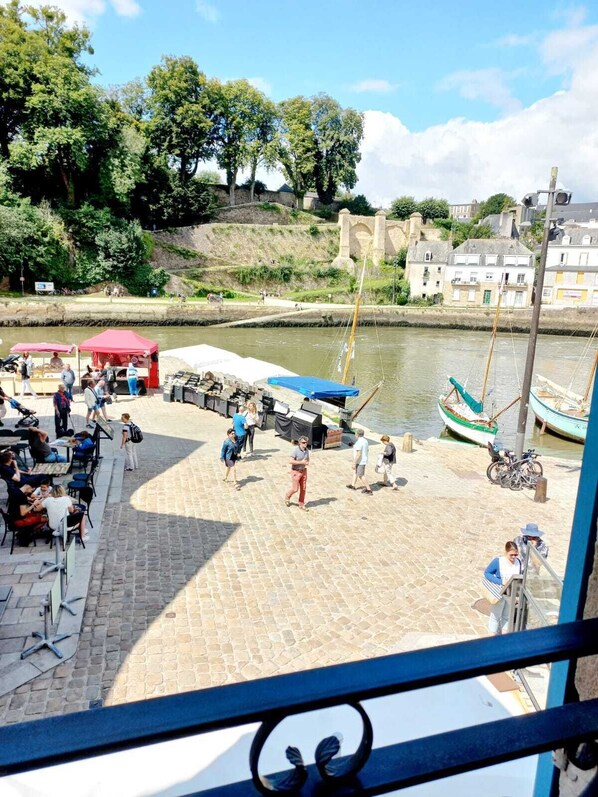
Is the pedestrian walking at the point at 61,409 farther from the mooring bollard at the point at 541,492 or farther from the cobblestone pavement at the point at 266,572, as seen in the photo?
the mooring bollard at the point at 541,492

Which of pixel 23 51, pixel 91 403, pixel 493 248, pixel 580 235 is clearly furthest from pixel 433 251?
pixel 91 403

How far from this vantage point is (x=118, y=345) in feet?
65.6

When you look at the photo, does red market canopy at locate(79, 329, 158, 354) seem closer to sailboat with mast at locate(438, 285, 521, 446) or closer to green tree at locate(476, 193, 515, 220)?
sailboat with mast at locate(438, 285, 521, 446)

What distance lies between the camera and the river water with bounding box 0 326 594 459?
25.2 m

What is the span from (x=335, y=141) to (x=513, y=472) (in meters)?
73.0

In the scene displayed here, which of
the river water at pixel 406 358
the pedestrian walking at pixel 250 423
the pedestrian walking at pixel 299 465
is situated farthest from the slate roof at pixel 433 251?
the pedestrian walking at pixel 299 465

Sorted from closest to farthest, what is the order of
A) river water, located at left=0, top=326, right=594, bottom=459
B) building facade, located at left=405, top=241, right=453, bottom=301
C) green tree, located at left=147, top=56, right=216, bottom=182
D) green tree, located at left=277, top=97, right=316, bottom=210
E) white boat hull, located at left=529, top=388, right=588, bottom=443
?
1. white boat hull, located at left=529, top=388, right=588, bottom=443
2. river water, located at left=0, top=326, right=594, bottom=459
3. green tree, located at left=147, top=56, right=216, bottom=182
4. building facade, located at left=405, top=241, right=453, bottom=301
5. green tree, located at left=277, top=97, right=316, bottom=210

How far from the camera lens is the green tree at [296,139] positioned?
74938mm

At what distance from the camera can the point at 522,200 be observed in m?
13.8

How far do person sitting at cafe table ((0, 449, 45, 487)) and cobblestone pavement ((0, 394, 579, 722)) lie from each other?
57.6 inches

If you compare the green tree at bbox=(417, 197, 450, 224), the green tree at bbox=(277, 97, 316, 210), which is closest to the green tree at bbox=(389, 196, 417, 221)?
the green tree at bbox=(417, 197, 450, 224)

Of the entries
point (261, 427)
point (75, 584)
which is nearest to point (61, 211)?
point (261, 427)

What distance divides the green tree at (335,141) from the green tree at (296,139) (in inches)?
50.5

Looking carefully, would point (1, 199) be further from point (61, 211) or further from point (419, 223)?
point (419, 223)
